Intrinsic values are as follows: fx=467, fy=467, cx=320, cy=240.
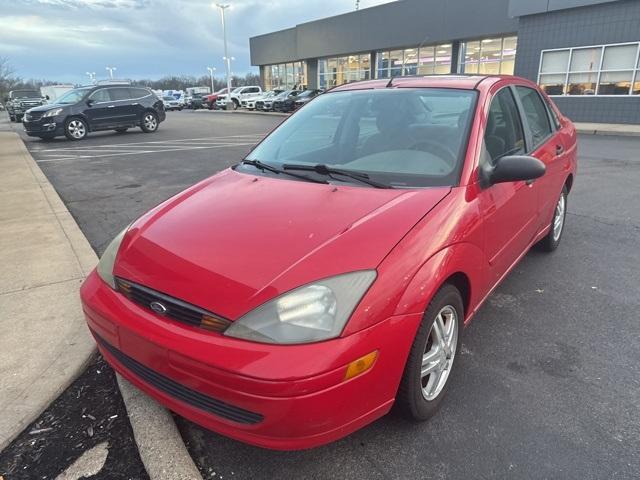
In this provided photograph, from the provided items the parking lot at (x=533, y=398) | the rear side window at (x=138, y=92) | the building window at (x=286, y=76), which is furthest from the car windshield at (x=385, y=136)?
the building window at (x=286, y=76)

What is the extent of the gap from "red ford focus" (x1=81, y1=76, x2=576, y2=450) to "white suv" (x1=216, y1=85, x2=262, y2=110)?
38.6 meters

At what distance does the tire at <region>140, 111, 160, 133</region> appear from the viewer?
59.3 feet

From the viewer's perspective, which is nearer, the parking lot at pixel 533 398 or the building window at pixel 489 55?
the parking lot at pixel 533 398

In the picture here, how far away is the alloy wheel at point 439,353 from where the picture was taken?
2.29 metres

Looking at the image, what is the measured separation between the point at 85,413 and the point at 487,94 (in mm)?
3012

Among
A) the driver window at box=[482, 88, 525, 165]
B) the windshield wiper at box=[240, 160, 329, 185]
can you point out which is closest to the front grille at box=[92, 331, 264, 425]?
the windshield wiper at box=[240, 160, 329, 185]

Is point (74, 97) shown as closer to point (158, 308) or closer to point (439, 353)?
point (158, 308)

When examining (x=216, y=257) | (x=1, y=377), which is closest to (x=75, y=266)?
(x=1, y=377)

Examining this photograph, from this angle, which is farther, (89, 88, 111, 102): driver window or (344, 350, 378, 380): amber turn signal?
(89, 88, 111, 102): driver window

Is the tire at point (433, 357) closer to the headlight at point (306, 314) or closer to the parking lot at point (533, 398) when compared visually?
the parking lot at point (533, 398)

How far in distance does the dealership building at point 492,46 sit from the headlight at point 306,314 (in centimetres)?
1471

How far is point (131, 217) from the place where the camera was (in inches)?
238

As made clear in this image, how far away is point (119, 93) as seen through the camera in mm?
17047

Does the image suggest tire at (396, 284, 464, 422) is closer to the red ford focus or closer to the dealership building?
the red ford focus
